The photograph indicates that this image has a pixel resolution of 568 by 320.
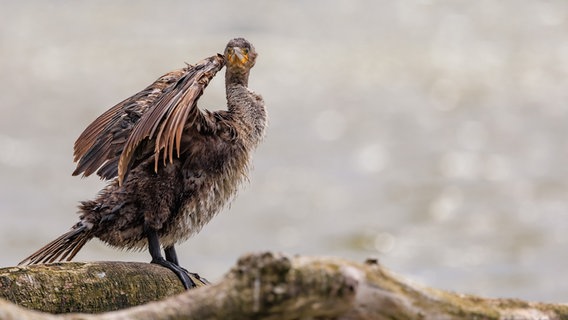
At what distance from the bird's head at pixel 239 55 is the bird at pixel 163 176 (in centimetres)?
55

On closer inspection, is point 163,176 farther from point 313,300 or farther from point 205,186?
point 313,300

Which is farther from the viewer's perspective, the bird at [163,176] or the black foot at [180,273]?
the bird at [163,176]

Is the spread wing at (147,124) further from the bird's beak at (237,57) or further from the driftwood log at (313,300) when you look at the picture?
the driftwood log at (313,300)

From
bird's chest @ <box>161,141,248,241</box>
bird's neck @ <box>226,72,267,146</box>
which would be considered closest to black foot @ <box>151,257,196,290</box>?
bird's chest @ <box>161,141,248,241</box>

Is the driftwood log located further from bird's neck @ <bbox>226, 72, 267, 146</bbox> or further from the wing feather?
bird's neck @ <bbox>226, 72, 267, 146</bbox>

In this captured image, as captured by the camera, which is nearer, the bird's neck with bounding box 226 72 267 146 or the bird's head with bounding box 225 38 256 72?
the bird's neck with bounding box 226 72 267 146

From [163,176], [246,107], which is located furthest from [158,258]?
[246,107]

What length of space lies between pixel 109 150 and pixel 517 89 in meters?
33.4

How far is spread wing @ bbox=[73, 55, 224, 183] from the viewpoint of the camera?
984 centimetres

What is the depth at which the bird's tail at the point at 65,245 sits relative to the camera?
10.4 metres

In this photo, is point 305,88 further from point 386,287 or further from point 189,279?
point 386,287

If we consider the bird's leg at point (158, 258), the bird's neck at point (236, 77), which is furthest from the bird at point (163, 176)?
the bird's neck at point (236, 77)

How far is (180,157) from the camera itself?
1069cm

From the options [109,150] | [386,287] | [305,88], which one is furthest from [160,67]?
[386,287]
